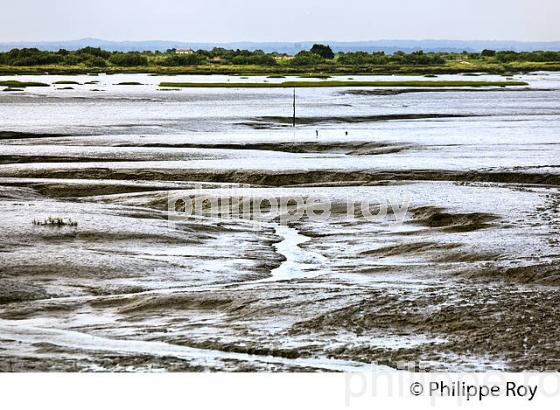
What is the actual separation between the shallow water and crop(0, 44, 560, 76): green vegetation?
90082 millimetres

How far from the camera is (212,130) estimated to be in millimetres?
47750

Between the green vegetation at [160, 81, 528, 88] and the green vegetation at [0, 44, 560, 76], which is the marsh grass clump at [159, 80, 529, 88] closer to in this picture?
the green vegetation at [160, 81, 528, 88]

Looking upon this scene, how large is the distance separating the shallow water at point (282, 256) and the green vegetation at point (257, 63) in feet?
296

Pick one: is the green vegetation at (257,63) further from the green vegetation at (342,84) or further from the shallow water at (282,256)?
the shallow water at (282,256)

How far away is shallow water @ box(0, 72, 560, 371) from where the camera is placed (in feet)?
43.3

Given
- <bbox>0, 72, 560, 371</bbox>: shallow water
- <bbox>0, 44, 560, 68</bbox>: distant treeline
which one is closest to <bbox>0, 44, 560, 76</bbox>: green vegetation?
→ <bbox>0, 44, 560, 68</bbox>: distant treeline

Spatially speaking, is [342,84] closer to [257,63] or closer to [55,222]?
[257,63]

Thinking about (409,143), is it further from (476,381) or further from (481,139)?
(476,381)

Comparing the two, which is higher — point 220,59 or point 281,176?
point 281,176

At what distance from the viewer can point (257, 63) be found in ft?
518

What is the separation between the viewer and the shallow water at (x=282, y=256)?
13211 millimetres

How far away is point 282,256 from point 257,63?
457 feet

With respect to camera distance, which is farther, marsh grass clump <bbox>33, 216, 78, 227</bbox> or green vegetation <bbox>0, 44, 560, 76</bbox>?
green vegetation <bbox>0, 44, 560, 76</bbox>

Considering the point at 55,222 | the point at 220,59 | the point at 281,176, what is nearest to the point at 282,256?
the point at 55,222
